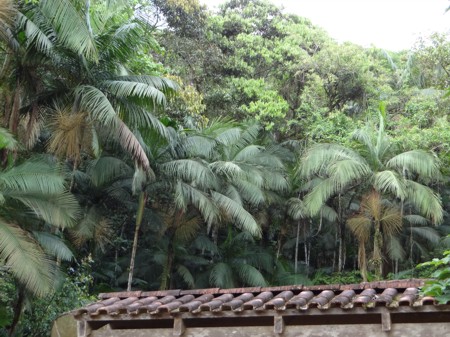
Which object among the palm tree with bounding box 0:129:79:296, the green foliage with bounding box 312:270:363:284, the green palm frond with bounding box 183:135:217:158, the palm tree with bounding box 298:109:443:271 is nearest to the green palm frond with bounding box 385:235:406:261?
the green foliage with bounding box 312:270:363:284

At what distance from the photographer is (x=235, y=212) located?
2064 centimetres

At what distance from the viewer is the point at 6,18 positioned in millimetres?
13828

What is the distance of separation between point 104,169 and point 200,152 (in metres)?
2.96

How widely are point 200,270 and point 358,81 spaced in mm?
9082

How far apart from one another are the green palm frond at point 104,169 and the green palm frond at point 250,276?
5.43 m

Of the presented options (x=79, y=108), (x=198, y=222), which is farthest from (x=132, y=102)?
(x=198, y=222)

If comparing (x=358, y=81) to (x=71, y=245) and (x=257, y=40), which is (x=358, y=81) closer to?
(x=257, y=40)

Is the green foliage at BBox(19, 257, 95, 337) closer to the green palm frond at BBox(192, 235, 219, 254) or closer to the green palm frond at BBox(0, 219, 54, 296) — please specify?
the green palm frond at BBox(0, 219, 54, 296)

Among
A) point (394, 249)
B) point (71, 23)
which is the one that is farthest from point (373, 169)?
point (71, 23)

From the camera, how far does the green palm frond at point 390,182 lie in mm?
20016

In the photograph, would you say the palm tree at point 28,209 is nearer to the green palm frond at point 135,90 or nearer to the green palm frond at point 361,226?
the green palm frond at point 135,90

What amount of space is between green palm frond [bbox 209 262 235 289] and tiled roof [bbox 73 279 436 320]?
42.2 feet

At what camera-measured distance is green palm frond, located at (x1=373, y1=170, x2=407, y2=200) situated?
65.7 feet

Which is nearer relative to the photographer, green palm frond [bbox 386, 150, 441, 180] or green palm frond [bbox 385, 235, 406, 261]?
green palm frond [bbox 386, 150, 441, 180]
